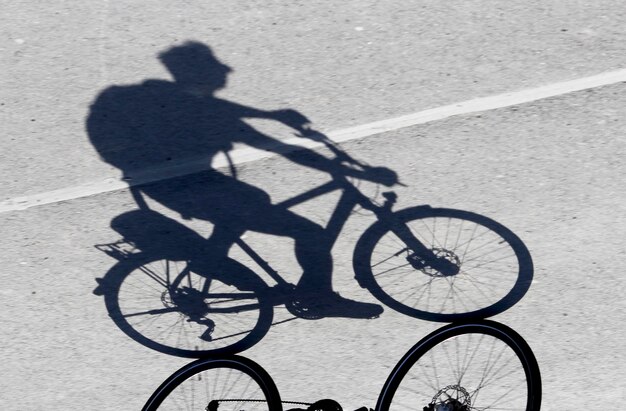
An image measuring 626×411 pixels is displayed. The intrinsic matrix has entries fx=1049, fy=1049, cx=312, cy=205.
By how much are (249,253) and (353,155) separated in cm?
119

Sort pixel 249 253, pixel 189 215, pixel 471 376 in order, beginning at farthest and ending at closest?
pixel 189 215, pixel 249 253, pixel 471 376

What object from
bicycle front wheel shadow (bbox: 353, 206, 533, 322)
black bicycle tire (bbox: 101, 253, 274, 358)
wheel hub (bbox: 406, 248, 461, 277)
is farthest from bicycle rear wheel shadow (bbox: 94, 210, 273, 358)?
wheel hub (bbox: 406, 248, 461, 277)

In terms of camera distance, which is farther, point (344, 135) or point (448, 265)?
point (344, 135)

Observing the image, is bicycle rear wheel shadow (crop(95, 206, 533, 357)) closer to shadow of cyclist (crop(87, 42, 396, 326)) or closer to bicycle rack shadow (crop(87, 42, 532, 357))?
bicycle rack shadow (crop(87, 42, 532, 357))

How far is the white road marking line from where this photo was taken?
8.52m

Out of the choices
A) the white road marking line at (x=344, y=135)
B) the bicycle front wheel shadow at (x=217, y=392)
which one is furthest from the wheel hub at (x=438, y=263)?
the bicycle front wheel shadow at (x=217, y=392)

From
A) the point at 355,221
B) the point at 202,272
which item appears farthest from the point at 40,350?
the point at 355,221

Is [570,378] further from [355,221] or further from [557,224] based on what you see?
[355,221]

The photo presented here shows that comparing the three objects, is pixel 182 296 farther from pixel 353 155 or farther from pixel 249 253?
pixel 353 155

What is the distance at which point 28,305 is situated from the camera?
8.14 metres

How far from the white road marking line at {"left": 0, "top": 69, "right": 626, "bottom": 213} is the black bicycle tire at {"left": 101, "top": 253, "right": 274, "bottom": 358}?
27.4 inches

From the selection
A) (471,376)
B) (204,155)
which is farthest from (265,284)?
(471,376)

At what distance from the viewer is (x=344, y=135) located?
8.69m

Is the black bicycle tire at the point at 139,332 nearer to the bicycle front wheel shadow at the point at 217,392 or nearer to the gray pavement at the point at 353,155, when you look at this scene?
the gray pavement at the point at 353,155
